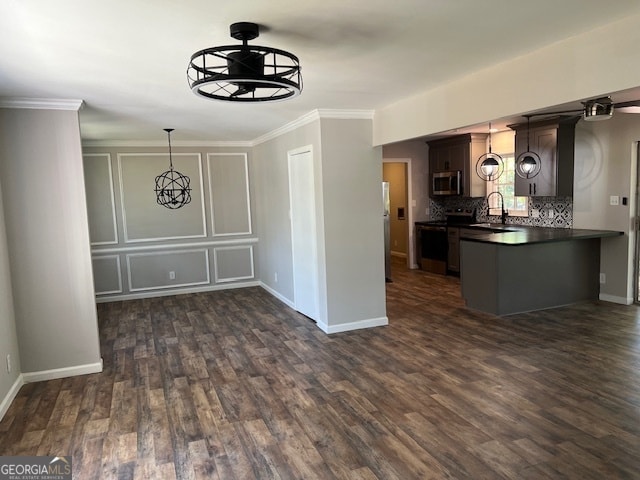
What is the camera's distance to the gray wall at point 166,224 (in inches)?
262

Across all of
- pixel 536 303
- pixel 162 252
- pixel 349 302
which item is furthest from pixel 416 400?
pixel 162 252

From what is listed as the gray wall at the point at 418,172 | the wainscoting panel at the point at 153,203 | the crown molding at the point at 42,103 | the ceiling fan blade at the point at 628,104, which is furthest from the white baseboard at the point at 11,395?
the gray wall at the point at 418,172

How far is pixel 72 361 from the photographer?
3984 millimetres

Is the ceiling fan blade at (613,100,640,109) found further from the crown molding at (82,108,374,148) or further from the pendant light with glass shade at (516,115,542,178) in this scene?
the crown molding at (82,108,374,148)

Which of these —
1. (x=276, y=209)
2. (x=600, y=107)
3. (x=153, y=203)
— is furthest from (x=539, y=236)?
(x=153, y=203)

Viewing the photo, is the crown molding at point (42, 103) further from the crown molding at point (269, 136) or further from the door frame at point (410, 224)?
the door frame at point (410, 224)

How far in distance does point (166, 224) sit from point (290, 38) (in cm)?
517

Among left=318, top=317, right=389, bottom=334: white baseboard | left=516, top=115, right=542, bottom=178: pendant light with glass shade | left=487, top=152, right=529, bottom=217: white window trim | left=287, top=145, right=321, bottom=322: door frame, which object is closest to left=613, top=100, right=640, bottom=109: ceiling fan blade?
left=516, top=115, right=542, bottom=178: pendant light with glass shade

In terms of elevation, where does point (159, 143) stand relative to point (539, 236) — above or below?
above

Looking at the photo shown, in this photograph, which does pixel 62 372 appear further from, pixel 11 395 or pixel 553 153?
pixel 553 153

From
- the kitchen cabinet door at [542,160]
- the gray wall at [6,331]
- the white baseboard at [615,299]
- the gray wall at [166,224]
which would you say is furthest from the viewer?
the gray wall at [166,224]

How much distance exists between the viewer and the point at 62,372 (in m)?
3.96

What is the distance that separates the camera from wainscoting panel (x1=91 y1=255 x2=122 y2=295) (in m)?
6.67

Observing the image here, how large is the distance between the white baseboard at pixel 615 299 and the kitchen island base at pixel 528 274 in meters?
0.09
